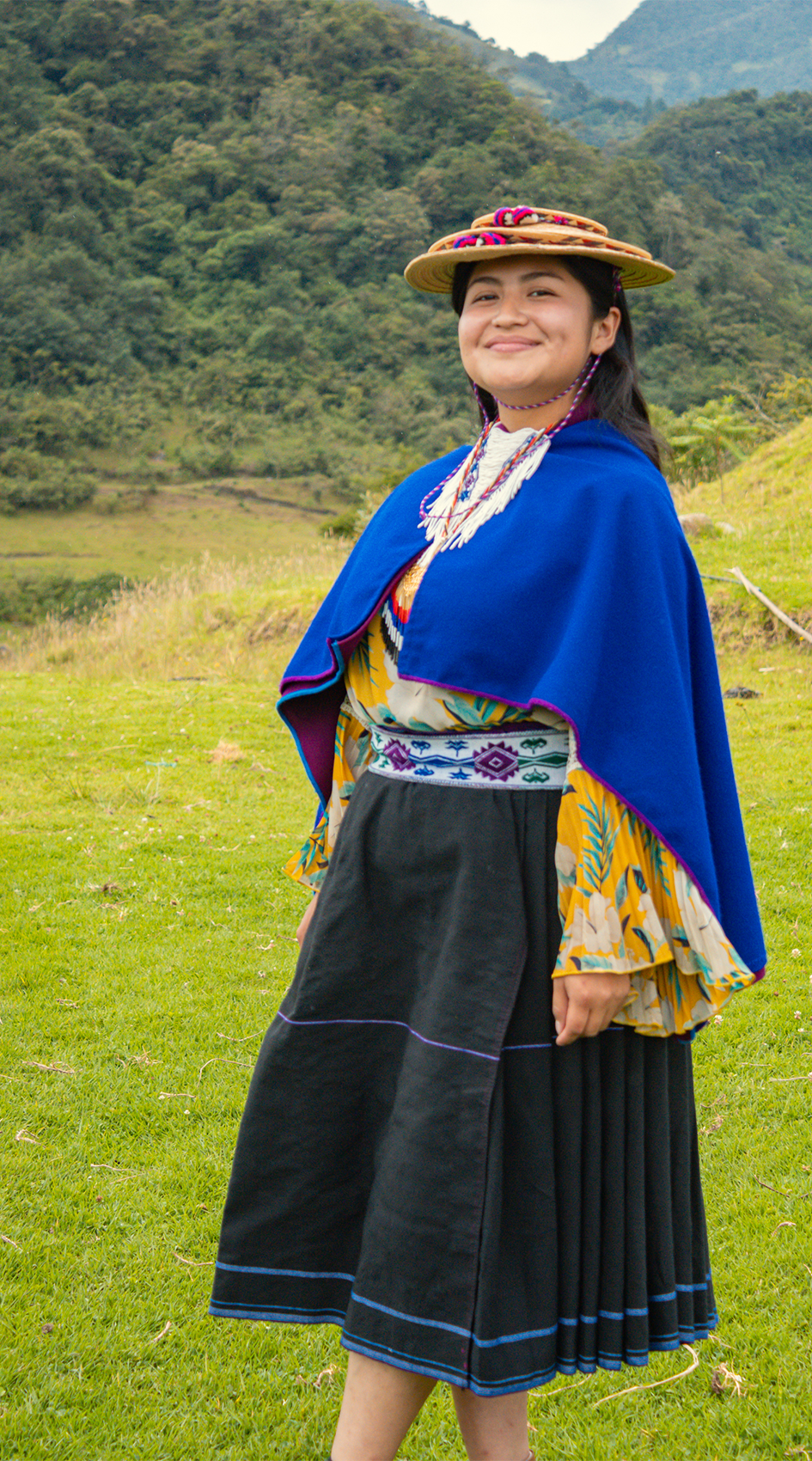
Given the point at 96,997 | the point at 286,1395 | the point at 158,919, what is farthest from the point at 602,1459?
the point at 158,919

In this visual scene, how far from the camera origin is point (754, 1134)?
2.72 m

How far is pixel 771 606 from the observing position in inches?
310

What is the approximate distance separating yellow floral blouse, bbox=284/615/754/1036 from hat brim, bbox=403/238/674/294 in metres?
0.59

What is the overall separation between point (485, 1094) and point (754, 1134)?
64.5 inches

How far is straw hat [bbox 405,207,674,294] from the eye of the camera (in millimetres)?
1488

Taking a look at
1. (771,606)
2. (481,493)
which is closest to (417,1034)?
(481,493)

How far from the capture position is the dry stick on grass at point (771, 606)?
7.60m

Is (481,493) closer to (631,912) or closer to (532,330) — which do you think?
(532,330)

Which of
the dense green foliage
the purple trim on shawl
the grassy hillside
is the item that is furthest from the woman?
the dense green foliage

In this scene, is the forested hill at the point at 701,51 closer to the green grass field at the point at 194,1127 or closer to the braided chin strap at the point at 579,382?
the green grass field at the point at 194,1127

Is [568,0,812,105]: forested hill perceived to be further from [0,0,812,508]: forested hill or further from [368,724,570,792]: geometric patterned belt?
[368,724,570,792]: geometric patterned belt

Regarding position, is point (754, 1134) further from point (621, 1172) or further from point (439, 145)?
point (439, 145)

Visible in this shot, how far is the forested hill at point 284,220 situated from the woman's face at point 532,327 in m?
37.5

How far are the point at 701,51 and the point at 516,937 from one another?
17346 cm
